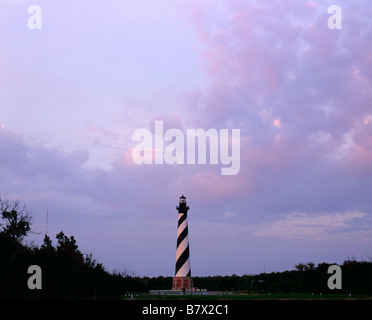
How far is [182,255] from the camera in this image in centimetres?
7506

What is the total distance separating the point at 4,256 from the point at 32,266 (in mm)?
2537

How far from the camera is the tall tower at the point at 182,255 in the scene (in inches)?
2884

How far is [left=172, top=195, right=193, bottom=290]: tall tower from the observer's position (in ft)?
240

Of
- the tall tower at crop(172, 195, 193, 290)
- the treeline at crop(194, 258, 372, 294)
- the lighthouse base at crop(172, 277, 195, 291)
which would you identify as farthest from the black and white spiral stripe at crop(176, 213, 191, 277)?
the treeline at crop(194, 258, 372, 294)

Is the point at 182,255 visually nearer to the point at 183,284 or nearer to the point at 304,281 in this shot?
the point at 183,284

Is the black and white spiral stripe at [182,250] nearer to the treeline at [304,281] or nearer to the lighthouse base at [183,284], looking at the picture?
the lighthouse base at [183,284]

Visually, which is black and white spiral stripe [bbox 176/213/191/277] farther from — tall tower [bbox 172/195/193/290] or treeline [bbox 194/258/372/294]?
treeline [bbox 194/258/372/294]

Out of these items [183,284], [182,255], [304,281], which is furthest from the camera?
[182,255]

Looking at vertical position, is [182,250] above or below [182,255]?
above

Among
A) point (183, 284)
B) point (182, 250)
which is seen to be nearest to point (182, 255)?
point (182, 250)
